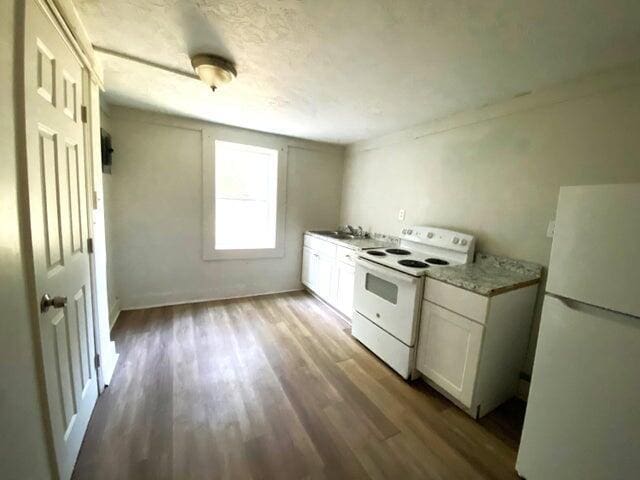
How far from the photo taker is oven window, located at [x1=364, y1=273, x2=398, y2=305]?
2.17 meters

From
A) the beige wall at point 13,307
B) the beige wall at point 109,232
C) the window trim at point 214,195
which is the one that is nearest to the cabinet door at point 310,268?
the window trim at point 214,195

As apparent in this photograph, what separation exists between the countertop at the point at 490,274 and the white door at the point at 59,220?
6.90 ft

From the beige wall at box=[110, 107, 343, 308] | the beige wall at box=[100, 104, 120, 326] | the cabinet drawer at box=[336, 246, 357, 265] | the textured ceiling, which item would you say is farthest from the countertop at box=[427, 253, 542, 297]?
the beige wall at box=[100, 104, 120, 326]

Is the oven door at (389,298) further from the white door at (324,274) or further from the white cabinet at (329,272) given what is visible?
the white door at (324,274)

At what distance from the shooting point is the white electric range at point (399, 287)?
2018mm

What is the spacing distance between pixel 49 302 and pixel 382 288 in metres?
2.05

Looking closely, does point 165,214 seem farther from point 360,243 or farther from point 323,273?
point 360,243

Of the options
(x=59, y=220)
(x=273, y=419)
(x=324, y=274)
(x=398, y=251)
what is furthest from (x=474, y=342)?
(x=59, y=220)

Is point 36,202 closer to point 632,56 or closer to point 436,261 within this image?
point 436,261

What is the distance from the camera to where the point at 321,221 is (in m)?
4.00

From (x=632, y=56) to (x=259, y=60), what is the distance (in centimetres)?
207

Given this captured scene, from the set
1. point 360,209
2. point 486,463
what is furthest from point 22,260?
point 360,209

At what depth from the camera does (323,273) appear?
341 centimetres

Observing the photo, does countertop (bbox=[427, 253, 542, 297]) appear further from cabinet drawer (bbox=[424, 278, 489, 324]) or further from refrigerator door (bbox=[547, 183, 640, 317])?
refrigerator door (bbox=[547, 183, 640, 317])
